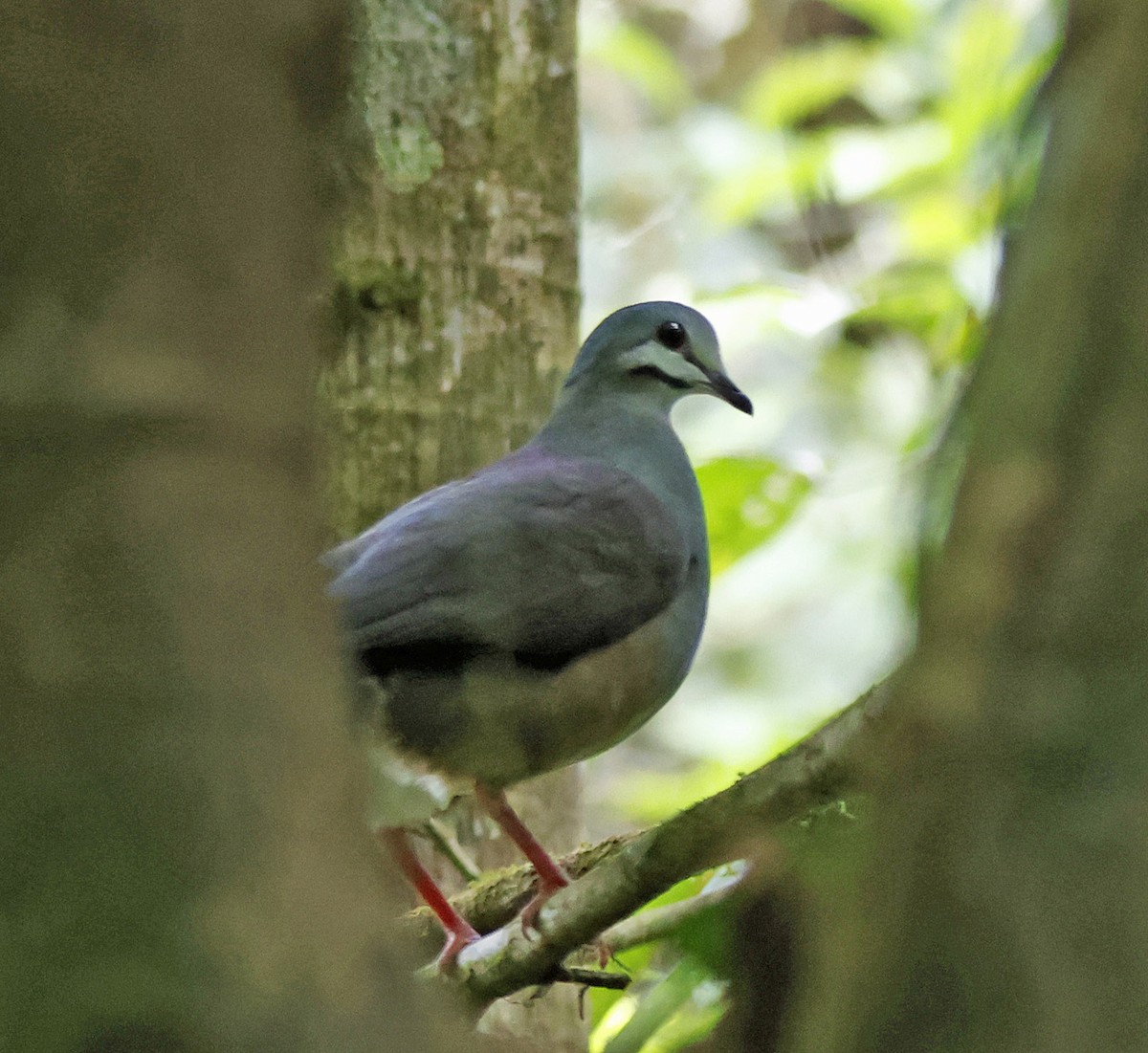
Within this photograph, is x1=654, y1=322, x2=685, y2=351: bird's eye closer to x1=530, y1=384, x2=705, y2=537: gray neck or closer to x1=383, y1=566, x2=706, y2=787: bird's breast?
x1=530, y1=384, x2=705, y2=537: gray neck

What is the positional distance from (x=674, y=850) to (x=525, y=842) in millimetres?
1078

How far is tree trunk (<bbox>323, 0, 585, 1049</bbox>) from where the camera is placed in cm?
302

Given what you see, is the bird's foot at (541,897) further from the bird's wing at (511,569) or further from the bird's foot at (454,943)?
the bird's wing at (511,569)

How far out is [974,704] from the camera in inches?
28.6

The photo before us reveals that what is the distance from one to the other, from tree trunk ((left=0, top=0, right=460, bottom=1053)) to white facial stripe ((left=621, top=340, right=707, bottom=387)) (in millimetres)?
2524

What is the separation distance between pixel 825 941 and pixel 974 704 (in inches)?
6.9

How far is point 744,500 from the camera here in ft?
10.4

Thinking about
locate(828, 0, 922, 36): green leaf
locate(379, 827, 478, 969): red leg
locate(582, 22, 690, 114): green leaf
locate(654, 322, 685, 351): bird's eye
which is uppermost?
locate(582, 22, 690, 114): green leaf

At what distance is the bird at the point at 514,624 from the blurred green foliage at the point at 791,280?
27cm

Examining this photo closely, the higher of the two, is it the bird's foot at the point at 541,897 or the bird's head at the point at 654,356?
the bird's head at the point at 654,356

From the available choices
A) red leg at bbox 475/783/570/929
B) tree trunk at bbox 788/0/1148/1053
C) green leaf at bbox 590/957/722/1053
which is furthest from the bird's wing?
tree trunk at bbox 788/0/1148/1053

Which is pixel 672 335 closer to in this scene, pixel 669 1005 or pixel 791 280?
pixel 791 280

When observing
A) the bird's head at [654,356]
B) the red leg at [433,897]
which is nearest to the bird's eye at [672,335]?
the bird's head at [654,356]

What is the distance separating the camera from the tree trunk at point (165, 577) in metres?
0.81
